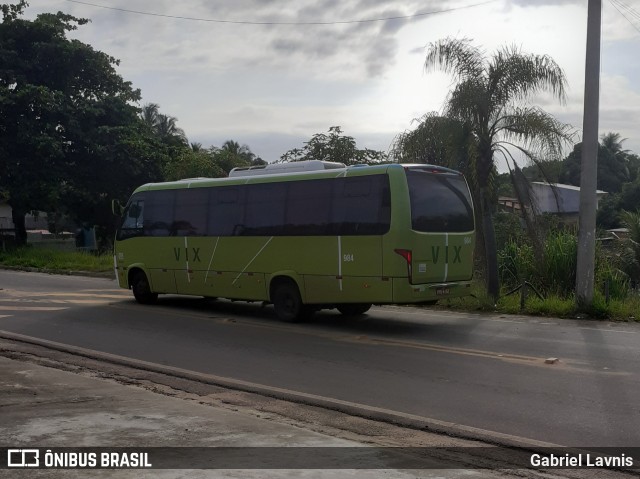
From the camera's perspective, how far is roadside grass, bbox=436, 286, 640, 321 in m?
14.9

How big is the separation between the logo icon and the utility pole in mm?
12156

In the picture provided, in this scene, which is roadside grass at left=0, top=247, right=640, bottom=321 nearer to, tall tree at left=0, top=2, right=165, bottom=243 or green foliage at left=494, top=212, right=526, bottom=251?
green foliage at left=494, top=212, right=526, bottom=251

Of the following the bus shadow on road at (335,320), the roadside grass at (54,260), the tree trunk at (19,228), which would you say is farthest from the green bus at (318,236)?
the tree trunk at (19,228)

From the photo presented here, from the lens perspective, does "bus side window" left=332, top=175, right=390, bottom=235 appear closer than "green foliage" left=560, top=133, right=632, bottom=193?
Yes

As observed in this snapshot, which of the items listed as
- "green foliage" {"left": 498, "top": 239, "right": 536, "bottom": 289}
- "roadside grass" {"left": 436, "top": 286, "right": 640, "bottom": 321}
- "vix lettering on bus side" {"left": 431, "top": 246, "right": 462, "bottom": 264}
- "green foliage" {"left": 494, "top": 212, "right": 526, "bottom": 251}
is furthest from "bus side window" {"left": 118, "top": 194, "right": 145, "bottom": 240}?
"green foliage" {"left": 494, "top": 212, "right": 526, "bottom": 251}

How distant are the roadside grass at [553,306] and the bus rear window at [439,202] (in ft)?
9.23

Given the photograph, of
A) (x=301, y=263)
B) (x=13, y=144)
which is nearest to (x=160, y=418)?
(x=301, y=263)

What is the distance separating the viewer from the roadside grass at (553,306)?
14.9 m

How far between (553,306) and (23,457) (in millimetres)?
12184

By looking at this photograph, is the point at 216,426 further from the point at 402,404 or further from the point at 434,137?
the point at 434,137

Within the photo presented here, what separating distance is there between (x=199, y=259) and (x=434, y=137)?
6024 mm

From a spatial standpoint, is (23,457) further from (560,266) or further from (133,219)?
(560,266)

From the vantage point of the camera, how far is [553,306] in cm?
1554

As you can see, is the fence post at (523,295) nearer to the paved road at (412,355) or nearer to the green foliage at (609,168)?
the paved road at (412,355)
